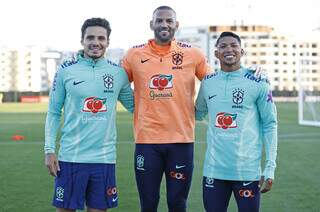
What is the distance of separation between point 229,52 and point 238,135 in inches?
23.6

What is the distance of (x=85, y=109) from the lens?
4.36 metres

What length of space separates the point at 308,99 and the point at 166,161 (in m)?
21.7

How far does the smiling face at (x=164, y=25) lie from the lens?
467 cm

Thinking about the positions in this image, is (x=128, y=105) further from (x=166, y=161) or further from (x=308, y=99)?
(x=308, y=99)

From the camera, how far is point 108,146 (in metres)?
4.43

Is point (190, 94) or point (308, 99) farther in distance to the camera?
point (308, 99)

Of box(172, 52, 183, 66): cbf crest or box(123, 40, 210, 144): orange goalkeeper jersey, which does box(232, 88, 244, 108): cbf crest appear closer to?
box(123, 40, 210, 144): orange goalkeeper jersey

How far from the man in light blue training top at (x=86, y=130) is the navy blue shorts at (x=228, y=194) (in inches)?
28.9

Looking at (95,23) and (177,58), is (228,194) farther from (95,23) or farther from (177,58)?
(95,23)

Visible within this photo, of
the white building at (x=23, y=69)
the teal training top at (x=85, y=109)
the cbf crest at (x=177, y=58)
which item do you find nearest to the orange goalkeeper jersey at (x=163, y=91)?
the cbf crest at (x=177, y=58)

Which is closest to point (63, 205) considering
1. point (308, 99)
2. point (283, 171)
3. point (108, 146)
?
point (108, 146)

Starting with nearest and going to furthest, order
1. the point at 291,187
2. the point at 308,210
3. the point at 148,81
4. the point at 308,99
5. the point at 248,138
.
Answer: the point at 248,138 → the point at 148,81 → the point at 308,210 → the point at 291,187 → the point at 308,99

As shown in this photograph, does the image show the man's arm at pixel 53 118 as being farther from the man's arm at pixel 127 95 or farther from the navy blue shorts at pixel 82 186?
the man's arm at pixel 127 95

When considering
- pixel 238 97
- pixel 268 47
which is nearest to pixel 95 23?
pixel 238 97
